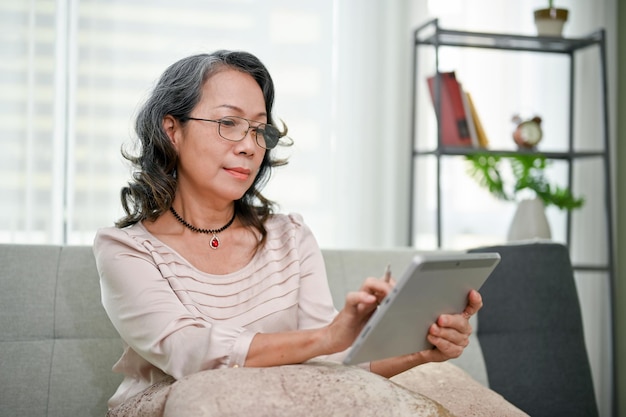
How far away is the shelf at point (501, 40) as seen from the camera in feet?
10.6

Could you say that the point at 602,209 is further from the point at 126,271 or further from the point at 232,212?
the point at 126,271

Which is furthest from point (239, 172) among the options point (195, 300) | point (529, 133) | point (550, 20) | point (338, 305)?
point (550, 20)

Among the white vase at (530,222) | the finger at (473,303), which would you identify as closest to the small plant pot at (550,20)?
the white vase at (530,222)

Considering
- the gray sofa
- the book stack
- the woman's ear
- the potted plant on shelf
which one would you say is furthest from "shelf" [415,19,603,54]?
the woman's ear

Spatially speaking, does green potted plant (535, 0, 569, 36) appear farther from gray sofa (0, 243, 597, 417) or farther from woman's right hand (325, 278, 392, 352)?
woman's right hand (325, 278, 392, 352)

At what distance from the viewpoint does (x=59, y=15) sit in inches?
121

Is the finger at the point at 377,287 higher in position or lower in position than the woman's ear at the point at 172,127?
lower

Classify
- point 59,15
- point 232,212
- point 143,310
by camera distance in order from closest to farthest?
point 143,310, point 232,212, point 59,15

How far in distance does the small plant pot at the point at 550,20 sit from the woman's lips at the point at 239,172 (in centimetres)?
217

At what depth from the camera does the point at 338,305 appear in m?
2.17

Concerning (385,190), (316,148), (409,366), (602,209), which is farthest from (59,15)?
(602,209)

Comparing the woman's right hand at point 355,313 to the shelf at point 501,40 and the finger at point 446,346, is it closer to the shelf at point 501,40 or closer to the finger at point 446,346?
the finger at point 446,346

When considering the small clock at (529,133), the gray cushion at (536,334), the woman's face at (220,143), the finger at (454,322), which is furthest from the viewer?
the small clock at (529,133)

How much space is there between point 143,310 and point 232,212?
42cm
